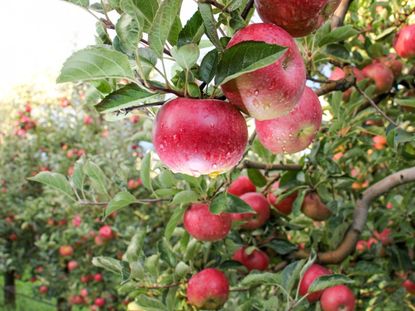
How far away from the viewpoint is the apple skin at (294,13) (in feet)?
2.07

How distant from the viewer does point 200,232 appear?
53.0 inches

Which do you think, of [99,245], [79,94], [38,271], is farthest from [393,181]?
[79,94]

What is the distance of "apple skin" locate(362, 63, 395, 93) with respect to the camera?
1.64 m

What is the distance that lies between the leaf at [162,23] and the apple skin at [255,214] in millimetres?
1038

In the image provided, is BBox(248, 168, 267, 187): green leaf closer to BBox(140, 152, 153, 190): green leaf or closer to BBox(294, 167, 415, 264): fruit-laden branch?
BBox(294, 167, 415, 264): fruit-laden branch

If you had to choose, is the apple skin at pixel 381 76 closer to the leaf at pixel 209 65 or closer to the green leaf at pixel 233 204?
the green leaf at pixel 233 204

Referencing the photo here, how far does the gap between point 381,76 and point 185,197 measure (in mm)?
897

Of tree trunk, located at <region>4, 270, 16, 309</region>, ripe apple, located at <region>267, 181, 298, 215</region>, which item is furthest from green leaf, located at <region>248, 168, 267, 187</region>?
tree trunk, located at <region>4, 270, 16, 309</region>

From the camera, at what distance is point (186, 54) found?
1.98ft

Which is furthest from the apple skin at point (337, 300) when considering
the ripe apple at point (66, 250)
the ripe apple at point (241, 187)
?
the ripe apple at point (66, 250)

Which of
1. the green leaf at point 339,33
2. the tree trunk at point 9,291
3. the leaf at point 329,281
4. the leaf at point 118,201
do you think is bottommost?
the tree trunk at point 9,291

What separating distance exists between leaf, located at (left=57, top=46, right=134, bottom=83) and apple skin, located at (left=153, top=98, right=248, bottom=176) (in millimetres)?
94

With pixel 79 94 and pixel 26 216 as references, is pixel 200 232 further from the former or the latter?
pixel 79 94

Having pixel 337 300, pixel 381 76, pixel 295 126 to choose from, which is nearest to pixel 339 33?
pixel 295 126
